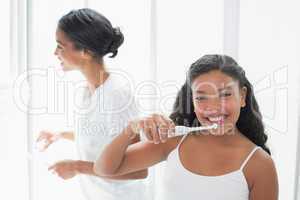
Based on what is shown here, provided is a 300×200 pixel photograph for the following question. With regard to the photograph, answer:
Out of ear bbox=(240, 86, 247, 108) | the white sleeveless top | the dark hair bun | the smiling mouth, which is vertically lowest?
the white sleeveless top

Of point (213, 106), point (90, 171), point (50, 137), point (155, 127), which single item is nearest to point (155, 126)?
point (155, 127)

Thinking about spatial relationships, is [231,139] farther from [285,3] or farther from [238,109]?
[285,3]

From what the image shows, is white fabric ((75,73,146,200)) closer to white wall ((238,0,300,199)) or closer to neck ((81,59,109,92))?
neck ((81,59,109,92))

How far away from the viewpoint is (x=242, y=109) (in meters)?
0.96

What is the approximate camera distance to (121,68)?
1.18 meters

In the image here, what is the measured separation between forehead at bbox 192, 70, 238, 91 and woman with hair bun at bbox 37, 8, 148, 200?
191mm

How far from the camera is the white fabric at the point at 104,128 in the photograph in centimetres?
98

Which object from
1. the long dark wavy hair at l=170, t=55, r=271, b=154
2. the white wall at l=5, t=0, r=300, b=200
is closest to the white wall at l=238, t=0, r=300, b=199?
the white wall at l=5, t=0, r=300, b=200

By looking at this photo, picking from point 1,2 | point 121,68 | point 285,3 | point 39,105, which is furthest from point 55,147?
point 285,3

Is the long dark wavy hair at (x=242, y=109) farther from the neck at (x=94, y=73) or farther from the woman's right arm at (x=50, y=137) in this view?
the woman's right arm at (x=50, y=137)

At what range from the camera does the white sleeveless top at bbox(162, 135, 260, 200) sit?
86 centimetres

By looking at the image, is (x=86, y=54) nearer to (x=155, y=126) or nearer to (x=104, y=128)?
(x=104, y=128)

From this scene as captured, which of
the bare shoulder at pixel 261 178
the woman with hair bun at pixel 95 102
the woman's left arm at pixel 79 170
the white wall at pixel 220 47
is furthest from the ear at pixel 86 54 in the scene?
the bare shoulder at pixel 261 178

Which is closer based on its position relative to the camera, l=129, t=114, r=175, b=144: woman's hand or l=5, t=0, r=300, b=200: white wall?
l=129, t=114, r=175, b=144: woman's hand
